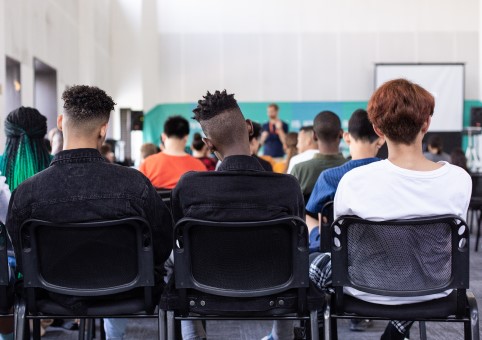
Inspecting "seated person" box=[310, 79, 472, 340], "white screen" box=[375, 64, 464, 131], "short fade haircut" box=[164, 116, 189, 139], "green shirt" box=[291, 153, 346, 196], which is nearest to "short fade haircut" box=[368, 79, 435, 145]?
"seated person" box=[310, 79, 472, 340]

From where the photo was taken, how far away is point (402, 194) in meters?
2.08

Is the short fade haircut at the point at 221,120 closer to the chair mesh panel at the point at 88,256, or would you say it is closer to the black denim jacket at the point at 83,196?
the black denim jacket at the point at 83,196

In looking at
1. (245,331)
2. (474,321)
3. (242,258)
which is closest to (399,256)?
(474,321)

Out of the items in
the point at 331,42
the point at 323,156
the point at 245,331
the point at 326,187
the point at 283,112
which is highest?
the point at 331,42

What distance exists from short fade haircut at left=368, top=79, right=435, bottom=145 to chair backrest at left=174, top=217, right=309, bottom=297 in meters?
0.45

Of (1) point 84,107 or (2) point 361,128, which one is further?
(2) point 361,128

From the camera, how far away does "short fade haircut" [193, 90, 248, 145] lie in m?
2.28

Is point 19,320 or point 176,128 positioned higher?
Answer: point 176,128

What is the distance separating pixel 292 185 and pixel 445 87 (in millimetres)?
12031

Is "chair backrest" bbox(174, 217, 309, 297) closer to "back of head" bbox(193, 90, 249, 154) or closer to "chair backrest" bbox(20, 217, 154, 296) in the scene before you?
"chair backrest" bbox(20, 217, 154, 296)

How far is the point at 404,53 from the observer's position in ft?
45.5

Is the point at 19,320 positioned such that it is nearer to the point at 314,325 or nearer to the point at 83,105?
the point at 83,105

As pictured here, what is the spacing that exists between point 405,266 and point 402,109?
1.59 ft

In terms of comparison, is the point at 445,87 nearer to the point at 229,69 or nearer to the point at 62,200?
the point at 229,69
